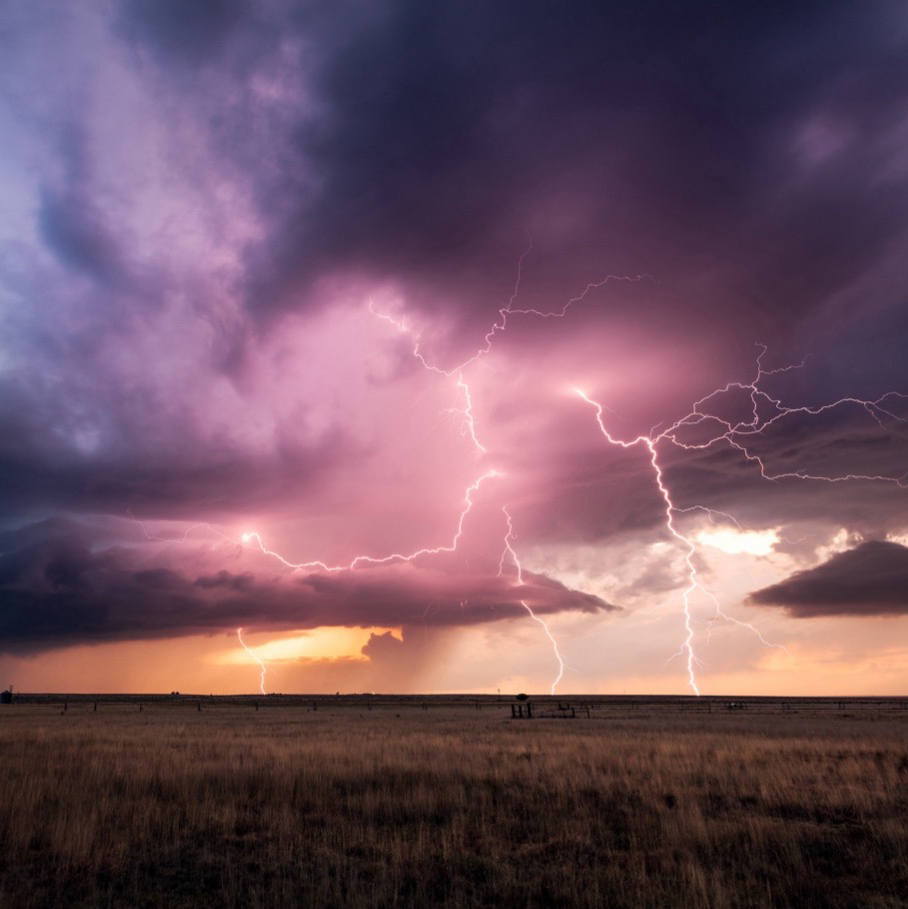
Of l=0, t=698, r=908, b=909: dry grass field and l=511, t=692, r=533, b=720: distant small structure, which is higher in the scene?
l=511, t=692, r=533, b=720: distant small structure

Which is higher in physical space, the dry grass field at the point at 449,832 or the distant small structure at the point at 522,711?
the distant small structure at the point at 522,711

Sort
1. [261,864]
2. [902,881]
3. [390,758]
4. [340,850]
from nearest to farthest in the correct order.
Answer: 1. [902,881]
2. [261,864]
3. [340,850]
4. [390,758]

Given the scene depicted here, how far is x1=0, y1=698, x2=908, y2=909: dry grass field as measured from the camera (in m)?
7.89

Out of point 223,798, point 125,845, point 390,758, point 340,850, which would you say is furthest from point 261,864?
point 390,758

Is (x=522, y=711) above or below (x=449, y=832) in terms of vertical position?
above

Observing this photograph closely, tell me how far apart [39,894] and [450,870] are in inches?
177

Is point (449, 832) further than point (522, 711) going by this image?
No

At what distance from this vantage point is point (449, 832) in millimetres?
10531

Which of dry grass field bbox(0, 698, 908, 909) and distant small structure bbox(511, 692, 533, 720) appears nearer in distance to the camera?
dry grass field bbox(0, 698, 908, 909)

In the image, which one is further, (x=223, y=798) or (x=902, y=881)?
(x=223, y=798)

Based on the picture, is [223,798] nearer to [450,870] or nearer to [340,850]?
[340,850]

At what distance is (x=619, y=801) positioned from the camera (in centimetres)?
1318

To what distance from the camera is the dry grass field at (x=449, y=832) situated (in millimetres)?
7895

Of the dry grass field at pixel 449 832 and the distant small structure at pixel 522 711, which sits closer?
the dry grass field at pixel 449 832
